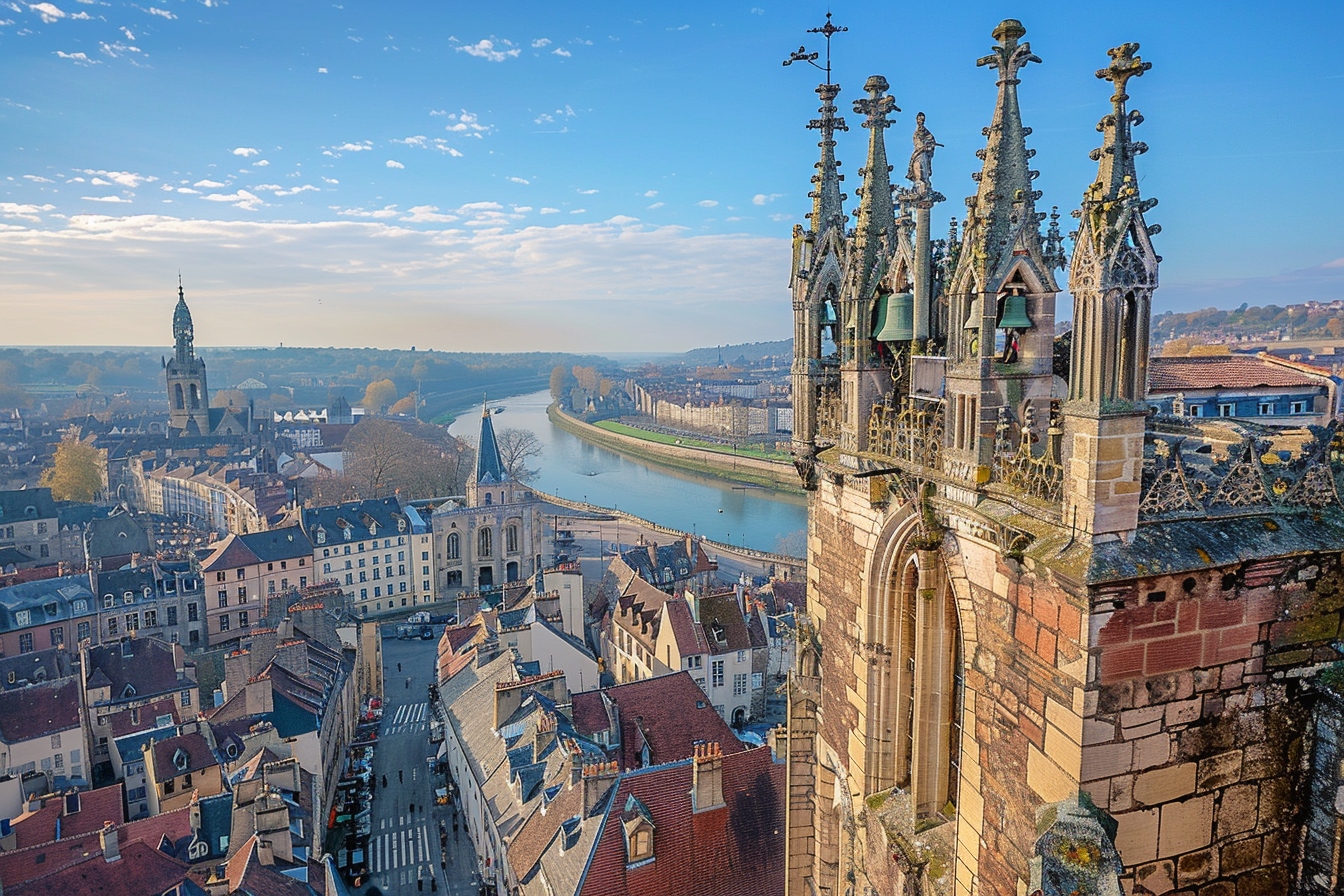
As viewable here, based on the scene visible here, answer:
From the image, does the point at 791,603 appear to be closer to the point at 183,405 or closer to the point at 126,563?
the point at 126,563

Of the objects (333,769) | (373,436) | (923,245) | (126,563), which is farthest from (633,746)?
(373,436)

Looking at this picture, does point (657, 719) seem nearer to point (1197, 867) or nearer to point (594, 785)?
point (594, 785)

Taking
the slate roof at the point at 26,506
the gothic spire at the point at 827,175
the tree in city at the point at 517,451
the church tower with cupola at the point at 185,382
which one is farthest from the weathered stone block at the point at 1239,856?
the church tower with cupola at the point at 185,382

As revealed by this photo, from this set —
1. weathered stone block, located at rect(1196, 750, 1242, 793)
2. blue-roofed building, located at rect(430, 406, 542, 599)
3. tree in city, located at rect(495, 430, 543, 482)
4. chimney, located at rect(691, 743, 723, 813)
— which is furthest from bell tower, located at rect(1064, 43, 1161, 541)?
tree in city, located at rect(495, 430, 543, 482)

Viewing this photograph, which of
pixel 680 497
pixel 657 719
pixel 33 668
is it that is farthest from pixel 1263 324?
pixel 680 497

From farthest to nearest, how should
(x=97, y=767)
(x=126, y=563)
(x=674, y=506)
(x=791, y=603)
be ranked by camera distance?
(x=674, y=506) → (x=126, y=563) → (x=791, y=603) → (x=97, y=767)
